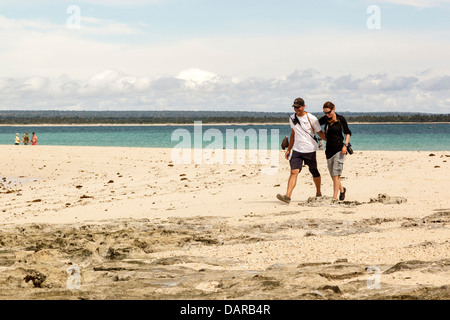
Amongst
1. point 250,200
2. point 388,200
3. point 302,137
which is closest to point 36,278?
point 302,137

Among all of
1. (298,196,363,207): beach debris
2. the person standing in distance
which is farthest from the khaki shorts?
(298,196,363,207): beach debris

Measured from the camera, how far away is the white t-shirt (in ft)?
34.8

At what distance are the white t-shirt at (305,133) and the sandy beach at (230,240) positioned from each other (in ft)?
3.35

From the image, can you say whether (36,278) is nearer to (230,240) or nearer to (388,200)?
(230,240)

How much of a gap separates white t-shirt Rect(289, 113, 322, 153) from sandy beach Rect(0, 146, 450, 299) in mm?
1021

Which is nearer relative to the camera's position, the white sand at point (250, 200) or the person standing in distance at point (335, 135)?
the white sand at point (250, 200)

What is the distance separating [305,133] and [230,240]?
3.43m

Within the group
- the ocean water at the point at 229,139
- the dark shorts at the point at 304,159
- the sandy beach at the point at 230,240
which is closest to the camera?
the sandy beach at the point at 230,240

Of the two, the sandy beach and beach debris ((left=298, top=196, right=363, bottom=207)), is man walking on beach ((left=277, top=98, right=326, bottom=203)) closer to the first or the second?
beach debris ((left=298, top=196, right=363, bottom=207))

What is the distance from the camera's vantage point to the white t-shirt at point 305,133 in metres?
10.6

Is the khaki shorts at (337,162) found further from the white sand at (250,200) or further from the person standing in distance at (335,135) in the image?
the white sand at (250,200)

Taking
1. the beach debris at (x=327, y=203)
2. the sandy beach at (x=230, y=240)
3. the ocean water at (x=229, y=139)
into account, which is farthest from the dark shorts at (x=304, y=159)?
the ocean water at (x=229, y=139)
